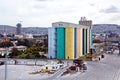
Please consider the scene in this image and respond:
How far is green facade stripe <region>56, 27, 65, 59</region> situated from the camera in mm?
26016

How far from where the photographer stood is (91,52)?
3266 centimetres

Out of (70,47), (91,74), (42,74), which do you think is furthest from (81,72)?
(70,47)

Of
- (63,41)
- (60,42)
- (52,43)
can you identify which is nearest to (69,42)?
(63,41)

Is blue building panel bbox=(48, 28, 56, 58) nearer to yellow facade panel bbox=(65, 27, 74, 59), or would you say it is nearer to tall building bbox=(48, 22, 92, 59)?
tall building bbox=(48, 22, 92, 59)

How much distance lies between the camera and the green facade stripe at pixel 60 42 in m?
26.0

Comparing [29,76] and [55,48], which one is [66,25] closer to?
[55,48]

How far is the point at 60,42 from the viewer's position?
26.1 meters

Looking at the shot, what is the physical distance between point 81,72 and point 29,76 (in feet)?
12.2

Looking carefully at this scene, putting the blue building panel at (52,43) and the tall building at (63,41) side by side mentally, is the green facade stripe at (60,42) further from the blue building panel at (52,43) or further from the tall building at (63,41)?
the blue building panel at (52,43)

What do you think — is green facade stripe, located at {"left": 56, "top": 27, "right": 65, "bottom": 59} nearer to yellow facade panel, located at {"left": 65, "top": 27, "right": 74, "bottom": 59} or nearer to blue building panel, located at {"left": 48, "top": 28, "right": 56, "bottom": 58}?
yellow facade panel, located at {"left": 65, "top": 27, "right": 74, "bottom": 59}

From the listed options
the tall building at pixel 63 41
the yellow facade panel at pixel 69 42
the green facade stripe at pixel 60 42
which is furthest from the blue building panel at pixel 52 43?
the yellow facade panel at pixel 69 42

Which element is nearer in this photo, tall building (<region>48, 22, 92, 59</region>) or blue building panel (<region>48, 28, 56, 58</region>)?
tall building (<region>48, 22, 92, 59</region>)

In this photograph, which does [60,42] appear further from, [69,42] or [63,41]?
[69,42]

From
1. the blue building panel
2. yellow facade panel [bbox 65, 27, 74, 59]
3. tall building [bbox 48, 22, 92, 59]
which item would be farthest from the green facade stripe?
the blue building panel
